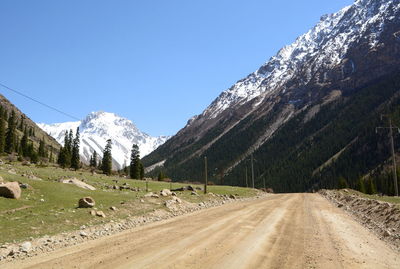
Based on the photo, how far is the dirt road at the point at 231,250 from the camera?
12828mm

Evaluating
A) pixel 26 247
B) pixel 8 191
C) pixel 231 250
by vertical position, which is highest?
pixel 8 191

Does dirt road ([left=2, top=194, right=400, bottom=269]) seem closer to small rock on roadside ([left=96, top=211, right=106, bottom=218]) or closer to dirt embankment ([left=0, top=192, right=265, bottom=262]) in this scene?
dirt embankment ([left=0, top=192, right=265, bottom=262])

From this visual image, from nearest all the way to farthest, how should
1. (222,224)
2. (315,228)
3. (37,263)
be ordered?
(37,263)
(315,228)
(222,224)

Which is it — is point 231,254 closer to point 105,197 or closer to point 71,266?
point 71,266

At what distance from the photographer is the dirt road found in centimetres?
1283

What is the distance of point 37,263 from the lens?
1352 cm

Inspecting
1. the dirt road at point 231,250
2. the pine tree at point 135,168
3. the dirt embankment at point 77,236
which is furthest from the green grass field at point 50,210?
the pine tree at point 135,168

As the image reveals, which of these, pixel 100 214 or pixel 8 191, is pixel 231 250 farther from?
pixel 8 191

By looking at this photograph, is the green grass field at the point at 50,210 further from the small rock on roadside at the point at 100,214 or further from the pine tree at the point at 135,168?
the pine tree at the point at 135,168

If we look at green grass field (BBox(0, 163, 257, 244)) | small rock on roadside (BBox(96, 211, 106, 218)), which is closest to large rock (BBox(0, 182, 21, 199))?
green grass field (BBox(0, 163, 257, 244))

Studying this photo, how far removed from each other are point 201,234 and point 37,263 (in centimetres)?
879

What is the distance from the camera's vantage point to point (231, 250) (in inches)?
585

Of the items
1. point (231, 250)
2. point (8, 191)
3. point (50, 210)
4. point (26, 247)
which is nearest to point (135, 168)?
point (8, 191)

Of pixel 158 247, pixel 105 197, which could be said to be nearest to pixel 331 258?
pixel 158 247
